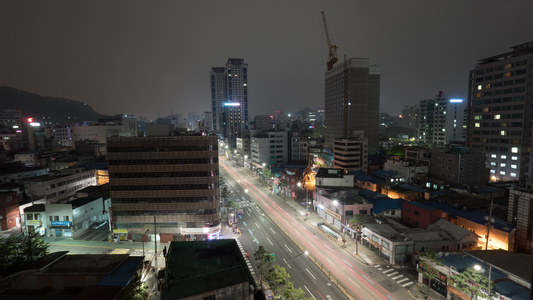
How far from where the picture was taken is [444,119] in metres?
149

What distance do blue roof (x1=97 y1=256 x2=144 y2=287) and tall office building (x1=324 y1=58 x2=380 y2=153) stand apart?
109711mm

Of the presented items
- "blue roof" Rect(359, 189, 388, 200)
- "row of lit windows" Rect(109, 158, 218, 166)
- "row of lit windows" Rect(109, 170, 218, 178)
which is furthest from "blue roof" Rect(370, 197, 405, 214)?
Result: "row of lit windows" Rect(109, 158, 218, 166)

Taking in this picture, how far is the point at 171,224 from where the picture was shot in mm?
49594

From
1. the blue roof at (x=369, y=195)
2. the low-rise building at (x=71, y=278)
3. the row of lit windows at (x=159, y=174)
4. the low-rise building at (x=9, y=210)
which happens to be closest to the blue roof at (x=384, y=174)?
the blue roof at (x=369, y=195)

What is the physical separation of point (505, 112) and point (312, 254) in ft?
283

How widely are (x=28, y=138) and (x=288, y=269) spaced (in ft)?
492

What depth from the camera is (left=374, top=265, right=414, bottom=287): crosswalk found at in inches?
1357

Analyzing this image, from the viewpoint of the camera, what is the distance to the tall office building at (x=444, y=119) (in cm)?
14838

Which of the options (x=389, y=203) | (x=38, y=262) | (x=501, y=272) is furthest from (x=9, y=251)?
(x=389, y=203)

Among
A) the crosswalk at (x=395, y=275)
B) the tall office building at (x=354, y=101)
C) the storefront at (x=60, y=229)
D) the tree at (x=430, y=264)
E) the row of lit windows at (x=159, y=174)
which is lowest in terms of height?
the crosswalk at (x=395, y=275)

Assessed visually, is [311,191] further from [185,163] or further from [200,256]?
[200,256]

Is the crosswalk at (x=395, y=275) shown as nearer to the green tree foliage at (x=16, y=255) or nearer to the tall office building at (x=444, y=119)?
the green tree foliage at (x=16, y=255)

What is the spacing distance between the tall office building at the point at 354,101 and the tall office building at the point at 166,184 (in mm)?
89455

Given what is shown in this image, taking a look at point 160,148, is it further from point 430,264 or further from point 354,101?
point 354,101
